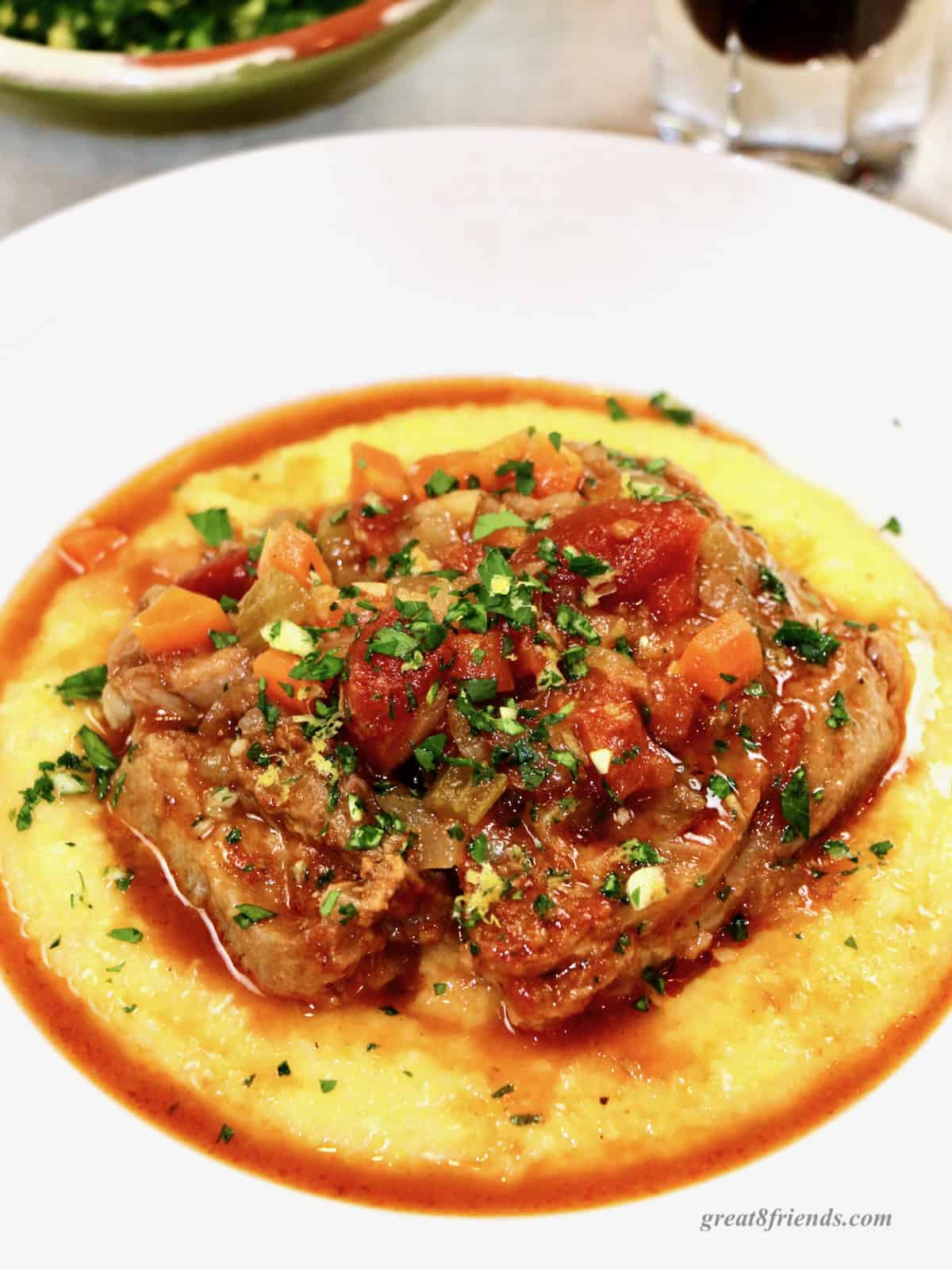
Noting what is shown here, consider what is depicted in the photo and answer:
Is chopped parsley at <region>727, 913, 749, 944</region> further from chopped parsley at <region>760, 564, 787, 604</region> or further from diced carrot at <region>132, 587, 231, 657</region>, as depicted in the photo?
diced carrot at <region>132, 587, 231, 657</region>

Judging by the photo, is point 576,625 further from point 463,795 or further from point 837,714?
point 837,714

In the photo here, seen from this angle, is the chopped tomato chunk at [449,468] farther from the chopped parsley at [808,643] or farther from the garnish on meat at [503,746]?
the chopped parsley at [808,643]

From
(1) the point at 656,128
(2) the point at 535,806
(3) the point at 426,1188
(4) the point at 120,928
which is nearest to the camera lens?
(3) the point at 426,1188

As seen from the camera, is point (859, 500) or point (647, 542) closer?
A: point (647, 542)

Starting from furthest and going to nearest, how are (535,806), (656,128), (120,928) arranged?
(656,128), (120,928), (535,806)

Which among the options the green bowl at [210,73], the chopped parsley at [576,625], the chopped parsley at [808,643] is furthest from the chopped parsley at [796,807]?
the green bowl at [210,73]

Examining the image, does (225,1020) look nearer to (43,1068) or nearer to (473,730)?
(43,1068)

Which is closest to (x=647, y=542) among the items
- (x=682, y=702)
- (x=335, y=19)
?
(x=682, y=702)
